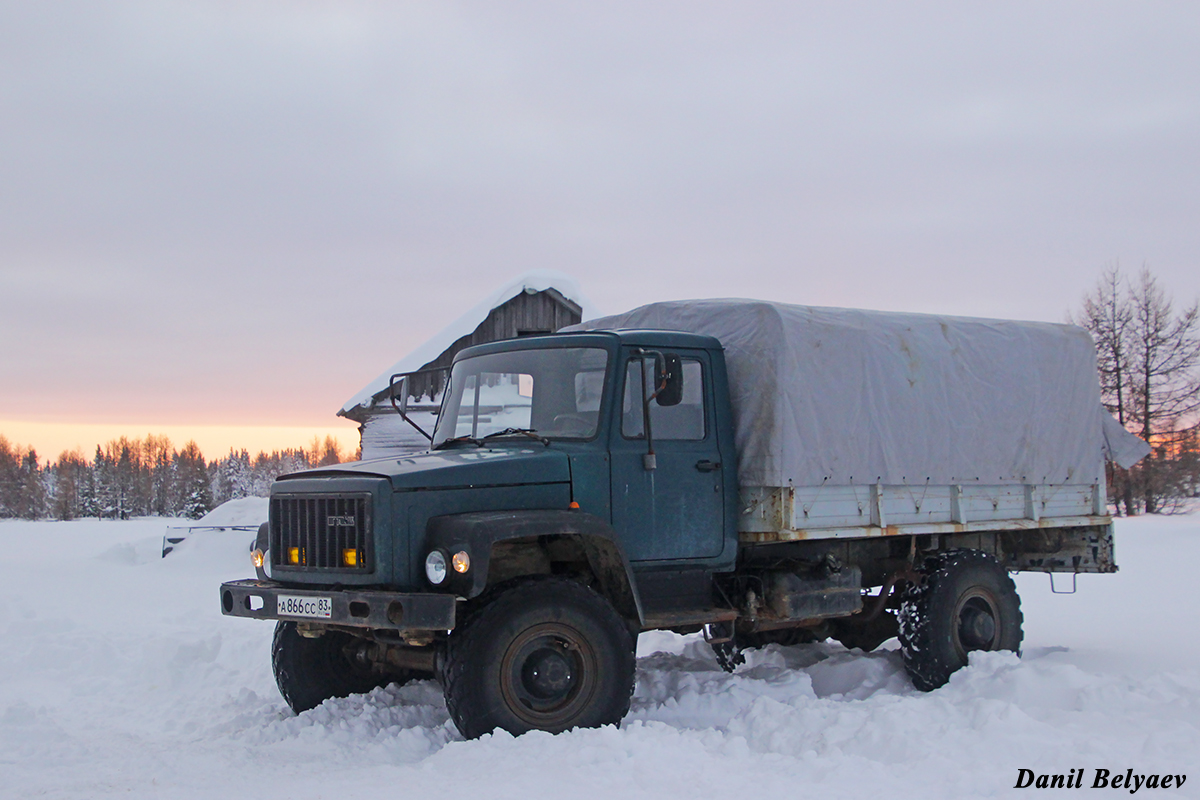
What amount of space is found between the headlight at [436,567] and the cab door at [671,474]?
136cm

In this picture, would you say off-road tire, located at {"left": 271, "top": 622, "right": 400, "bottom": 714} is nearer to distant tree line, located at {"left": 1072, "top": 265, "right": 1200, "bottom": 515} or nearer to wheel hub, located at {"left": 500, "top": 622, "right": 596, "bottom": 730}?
wheel hub, located at {"left": 500, "top": 622, "right": 596, "bottom": 730}

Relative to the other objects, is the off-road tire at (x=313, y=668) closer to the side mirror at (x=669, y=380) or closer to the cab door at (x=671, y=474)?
the cab door at (x=671, y=474)

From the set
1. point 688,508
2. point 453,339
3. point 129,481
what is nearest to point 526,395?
point 688,508

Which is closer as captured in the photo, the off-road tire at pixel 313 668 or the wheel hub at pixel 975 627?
the off-road tire at pixel 313 668

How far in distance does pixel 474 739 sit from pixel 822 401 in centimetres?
369

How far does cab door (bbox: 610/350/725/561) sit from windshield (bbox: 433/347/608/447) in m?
0.23

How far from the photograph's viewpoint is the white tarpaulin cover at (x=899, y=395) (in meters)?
7.64

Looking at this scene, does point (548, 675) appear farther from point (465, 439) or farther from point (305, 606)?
point (465, 439)

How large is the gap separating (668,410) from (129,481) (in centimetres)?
10966

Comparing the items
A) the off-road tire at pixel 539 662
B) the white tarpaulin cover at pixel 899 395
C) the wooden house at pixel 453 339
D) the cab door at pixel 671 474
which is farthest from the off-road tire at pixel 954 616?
the wooden house at pixel 453 339

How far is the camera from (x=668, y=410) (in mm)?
7191

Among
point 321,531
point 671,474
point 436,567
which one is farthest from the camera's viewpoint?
point 671,474

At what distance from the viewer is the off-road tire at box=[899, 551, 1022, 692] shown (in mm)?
8125

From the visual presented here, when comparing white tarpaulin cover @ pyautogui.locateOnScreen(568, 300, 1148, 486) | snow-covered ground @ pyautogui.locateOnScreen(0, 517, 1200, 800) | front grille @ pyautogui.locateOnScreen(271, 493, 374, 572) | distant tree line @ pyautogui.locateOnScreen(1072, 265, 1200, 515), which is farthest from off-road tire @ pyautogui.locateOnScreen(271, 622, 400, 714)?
distant tree line @ pyautogui.locateOnScreen(1072, 265, 1200, 515)
